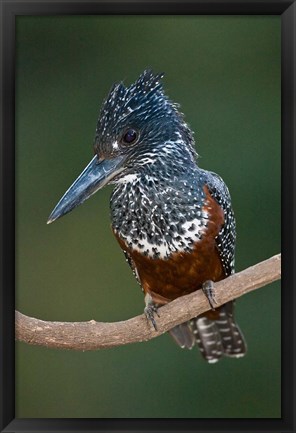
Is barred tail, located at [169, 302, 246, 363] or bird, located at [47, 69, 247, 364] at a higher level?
bird, located at [47, 69, 247, 364]

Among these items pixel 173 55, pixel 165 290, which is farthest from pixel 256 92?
pixel 165 290

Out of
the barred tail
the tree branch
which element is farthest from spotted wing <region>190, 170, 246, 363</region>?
the tree branch

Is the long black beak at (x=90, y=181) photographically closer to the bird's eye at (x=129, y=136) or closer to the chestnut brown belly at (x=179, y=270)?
the bird's eye at (x=129, y=136)

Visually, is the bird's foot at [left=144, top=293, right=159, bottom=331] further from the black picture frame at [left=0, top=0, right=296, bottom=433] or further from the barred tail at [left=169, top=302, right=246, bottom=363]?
the black picture frame at [left=0, top=0, right=296, bottom=433]

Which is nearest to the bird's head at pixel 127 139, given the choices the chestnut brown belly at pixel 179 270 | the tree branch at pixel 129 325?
the chestnut brown belly at pixel 179 270

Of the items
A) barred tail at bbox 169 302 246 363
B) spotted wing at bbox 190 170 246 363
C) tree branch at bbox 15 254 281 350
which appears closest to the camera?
tree branch at bbox 15 254 281 350
